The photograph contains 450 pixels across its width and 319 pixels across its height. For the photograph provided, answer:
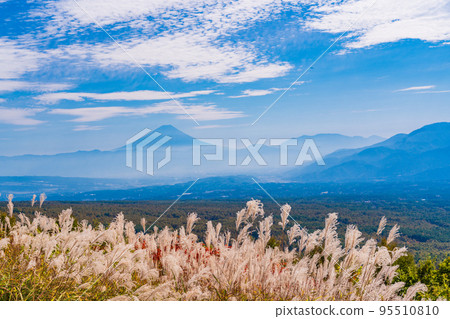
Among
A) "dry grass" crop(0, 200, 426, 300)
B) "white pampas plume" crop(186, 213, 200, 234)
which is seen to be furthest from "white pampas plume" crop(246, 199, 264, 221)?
"dry grass" crop(0, 200, 426, 300)

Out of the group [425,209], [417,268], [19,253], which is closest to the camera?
[19,253]

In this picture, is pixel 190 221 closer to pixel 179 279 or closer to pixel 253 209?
pixel 253 209

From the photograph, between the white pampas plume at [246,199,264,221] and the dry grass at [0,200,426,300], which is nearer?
the dry grass at [0,200,426,300]

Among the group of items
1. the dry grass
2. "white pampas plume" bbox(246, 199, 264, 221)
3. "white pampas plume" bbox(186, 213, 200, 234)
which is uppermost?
"white pampas plume" bbox(246, 199, 264, 221)

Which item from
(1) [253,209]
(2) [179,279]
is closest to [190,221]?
(1) [253,209]

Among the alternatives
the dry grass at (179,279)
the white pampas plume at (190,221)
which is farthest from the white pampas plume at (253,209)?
the dry grass at (179,279)

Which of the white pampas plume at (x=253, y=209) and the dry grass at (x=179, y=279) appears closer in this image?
the dry grass at (x=179, y=279)

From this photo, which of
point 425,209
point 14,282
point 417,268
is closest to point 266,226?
point 417,268

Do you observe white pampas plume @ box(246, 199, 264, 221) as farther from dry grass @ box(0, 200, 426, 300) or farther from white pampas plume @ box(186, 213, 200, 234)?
dry grass @ box(0, 200, 426, 300)

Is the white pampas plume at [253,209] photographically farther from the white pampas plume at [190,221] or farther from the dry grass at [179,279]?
the dry grass at [179,279]

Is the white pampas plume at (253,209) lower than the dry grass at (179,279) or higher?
higher

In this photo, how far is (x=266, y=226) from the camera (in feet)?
24.2
